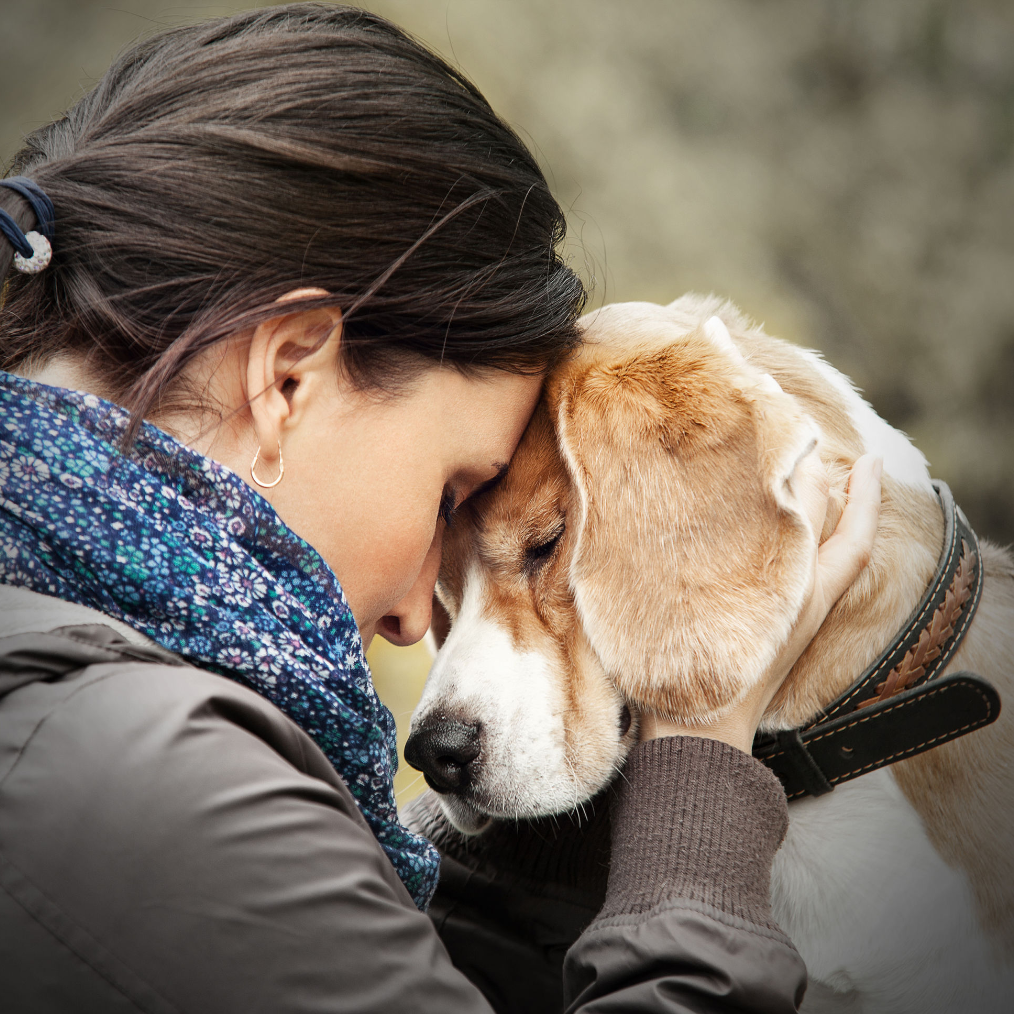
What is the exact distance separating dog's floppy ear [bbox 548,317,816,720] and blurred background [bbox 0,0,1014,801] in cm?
52

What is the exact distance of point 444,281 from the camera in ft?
3.19

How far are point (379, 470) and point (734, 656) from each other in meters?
0.47

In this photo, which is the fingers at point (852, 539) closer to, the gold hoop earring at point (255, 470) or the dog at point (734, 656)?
the dog at point (734, 656)

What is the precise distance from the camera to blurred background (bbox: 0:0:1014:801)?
1.73 meters

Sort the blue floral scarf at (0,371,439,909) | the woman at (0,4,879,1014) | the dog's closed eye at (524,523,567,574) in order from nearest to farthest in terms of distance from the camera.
Result: 1. the woman at (0,4,879,1014)
2. the blue floral scarf at (0,371,439,909)
3. the dog's closed eye at (524,523,567,574)

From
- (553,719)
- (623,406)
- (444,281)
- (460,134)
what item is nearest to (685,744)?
(553,719)

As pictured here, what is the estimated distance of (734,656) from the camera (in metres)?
1.00

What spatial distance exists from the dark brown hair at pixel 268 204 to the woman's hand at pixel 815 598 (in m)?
0.48

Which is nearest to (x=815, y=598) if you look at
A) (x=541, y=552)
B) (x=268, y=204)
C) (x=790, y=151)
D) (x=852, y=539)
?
(x=852, y=539)

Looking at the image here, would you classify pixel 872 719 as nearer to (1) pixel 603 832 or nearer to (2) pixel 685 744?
(2) pixel 685 744

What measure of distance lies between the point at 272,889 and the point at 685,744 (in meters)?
0.52

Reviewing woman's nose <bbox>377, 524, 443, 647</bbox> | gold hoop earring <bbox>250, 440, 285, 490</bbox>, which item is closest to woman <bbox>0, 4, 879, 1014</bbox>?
gold hoop earring <bbox>250, 440, 285, 490</bbox>

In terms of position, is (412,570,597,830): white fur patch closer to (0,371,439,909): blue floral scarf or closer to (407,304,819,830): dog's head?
(407,304,819,830): dog's head

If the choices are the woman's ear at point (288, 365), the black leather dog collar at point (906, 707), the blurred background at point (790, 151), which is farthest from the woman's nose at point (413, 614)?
the blurred background at point (790, 151)
